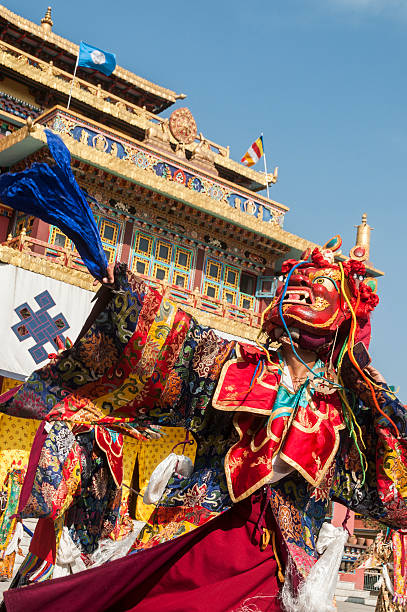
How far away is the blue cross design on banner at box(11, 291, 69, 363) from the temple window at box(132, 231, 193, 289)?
Result: 3294 millimetres

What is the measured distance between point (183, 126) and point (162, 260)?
12.9 ft

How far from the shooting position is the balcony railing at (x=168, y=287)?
15547 mm

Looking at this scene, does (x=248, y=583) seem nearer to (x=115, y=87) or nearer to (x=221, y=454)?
(x=221, y=454)

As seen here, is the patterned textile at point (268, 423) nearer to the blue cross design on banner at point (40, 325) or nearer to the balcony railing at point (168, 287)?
the blue cross design on banner at point (40, 325)

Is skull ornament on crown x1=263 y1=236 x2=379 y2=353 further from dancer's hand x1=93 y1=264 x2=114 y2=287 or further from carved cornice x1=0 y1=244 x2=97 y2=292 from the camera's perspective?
carved cornice x1=0 y1=244 x2=97 y2=292

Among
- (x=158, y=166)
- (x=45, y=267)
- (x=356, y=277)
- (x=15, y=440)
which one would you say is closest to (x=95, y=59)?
(x=158, y=166)

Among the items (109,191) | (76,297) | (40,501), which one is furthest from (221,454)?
(109,191)

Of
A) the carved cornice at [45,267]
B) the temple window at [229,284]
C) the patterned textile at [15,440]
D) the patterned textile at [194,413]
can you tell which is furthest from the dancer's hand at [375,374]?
the temple window at [229,284]

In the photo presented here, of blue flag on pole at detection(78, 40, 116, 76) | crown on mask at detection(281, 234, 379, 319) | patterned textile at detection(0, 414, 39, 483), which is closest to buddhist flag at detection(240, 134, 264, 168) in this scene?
blue flag on pole at detection(78, 40, 116, 76)

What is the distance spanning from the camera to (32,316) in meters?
14.6

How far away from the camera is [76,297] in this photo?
15375 millimetres

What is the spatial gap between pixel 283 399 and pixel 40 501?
1.86m

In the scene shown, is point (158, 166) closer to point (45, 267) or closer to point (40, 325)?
point (45, 267)

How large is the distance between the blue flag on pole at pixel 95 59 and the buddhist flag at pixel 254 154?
16.9ft
